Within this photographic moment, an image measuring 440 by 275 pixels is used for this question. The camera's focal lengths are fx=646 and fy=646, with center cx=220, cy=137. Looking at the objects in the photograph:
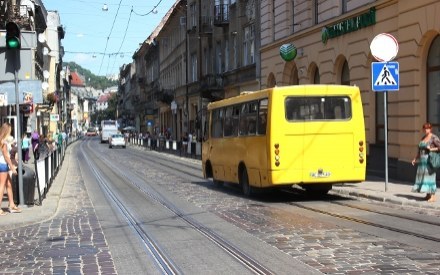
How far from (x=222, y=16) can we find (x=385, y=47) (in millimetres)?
27669

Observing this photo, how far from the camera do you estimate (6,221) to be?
12031 millimetres

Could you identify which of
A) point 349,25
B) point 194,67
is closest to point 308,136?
point 349,25

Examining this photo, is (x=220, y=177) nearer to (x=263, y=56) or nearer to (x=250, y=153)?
(x=250, y=153)

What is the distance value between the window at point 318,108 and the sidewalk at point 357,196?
2.13m

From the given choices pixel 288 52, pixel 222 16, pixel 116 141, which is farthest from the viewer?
pixel 116 141

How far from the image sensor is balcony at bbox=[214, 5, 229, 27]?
1678 inches

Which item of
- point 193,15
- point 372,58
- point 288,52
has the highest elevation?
point 193,15

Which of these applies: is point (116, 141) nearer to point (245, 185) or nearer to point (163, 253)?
point (245, 185)

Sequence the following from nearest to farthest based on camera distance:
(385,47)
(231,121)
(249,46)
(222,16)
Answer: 1. (385,47)
2. (231,121)
3. (249,46)
4. (222,16)

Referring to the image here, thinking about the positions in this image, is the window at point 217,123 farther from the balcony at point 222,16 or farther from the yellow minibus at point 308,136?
the balcony at point 222,16

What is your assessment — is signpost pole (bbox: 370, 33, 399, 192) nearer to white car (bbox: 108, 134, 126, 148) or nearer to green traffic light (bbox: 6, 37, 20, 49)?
green traffic light (bbox: 6, 37, 20, 49)

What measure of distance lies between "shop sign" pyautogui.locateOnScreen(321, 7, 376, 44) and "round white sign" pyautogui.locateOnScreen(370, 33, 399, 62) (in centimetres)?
599

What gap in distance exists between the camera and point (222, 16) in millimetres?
42844

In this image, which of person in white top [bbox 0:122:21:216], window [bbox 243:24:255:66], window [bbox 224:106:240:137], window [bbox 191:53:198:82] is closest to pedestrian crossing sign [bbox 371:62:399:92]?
window [bbox 224:106:240:137]
